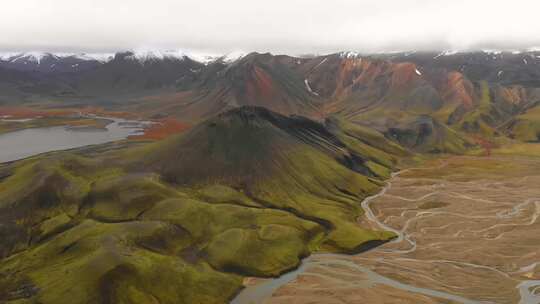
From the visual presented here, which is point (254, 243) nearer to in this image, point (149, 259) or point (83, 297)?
point (149, 259)

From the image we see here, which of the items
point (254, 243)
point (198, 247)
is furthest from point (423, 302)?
point (198, 247)

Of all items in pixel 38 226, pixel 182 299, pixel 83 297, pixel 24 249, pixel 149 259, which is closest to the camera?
pixel 83 297

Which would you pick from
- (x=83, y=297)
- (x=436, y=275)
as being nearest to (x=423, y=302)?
(x=436, y=275)

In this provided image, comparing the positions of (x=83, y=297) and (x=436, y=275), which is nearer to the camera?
(x=83, y=297)

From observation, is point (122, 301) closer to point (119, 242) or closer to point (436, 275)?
point (119, 242)

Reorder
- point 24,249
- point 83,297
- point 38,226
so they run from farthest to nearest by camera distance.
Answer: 1. point 38,226
2. point 24,249
3. point 83,297

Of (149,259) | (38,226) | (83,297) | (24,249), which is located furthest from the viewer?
(38,226)

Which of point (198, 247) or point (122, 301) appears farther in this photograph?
point (198, 247)

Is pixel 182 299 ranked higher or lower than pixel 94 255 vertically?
lower

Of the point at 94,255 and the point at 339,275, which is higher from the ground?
the point at 94,255
